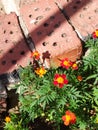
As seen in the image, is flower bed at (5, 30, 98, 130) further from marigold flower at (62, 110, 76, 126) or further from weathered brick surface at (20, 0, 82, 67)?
weathered brick surface at (20, 0, 82, 67)

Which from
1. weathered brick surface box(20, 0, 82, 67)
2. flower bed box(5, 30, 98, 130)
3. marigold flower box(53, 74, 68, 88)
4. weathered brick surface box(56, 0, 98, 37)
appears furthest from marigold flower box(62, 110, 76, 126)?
weathered brick surface box(56, 0, 98, 37)

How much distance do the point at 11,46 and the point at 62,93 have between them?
1.02 meters

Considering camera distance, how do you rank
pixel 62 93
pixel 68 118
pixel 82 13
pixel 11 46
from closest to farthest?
pixel 68 118 → pixel 62 93 → pixel 11 46 → pixel 82 13

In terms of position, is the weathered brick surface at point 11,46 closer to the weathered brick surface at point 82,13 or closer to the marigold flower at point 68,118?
the weathered brick surface at point 82,13

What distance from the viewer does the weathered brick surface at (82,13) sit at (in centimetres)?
405

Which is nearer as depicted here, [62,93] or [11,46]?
[62,93]

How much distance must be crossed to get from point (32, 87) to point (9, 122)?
16.9 inches

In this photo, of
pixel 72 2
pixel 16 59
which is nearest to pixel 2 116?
pixel 16 59

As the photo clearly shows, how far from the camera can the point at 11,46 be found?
4082 millimetres

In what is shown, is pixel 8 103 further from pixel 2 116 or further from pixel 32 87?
pixel 32 87

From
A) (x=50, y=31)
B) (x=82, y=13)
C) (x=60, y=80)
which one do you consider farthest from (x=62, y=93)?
(x=82, y=13)

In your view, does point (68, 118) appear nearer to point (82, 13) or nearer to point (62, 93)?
point (62, 93)

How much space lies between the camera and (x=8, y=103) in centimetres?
399

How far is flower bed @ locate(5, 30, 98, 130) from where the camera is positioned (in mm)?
3297
